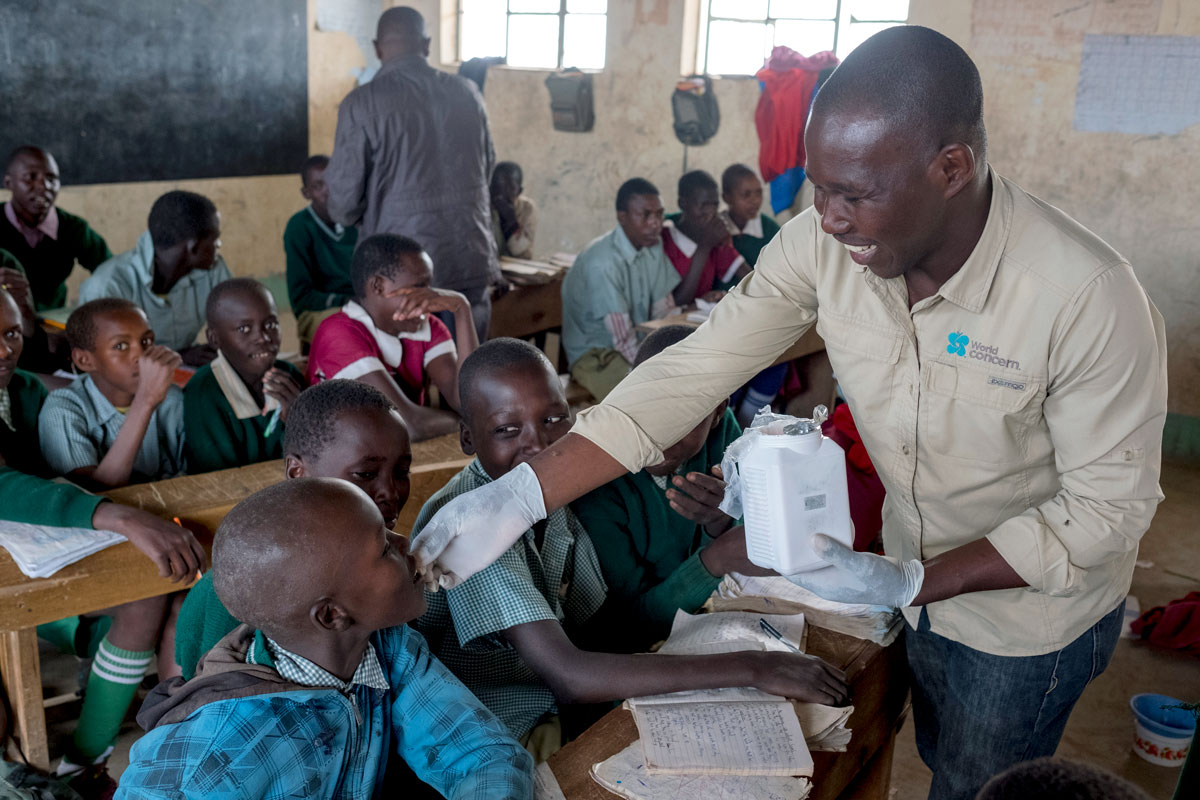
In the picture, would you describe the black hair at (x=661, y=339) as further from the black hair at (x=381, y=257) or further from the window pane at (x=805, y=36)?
the window pane at (x=805, y=36)

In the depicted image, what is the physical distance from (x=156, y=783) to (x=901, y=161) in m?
1.12

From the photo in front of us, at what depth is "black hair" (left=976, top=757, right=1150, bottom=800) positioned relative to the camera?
795mm

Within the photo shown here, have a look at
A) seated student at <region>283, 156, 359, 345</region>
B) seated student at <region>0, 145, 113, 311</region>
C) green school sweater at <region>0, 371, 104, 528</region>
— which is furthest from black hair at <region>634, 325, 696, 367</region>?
seated student at <region>0, 145, 113, 311</region>

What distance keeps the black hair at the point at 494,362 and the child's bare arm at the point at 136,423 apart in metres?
0.93

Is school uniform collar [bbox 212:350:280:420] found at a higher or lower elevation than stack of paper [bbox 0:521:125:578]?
higher

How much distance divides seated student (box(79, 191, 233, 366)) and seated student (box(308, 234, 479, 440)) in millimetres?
705

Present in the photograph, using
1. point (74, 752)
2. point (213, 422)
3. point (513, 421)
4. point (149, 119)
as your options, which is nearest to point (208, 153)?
point (149, 119)

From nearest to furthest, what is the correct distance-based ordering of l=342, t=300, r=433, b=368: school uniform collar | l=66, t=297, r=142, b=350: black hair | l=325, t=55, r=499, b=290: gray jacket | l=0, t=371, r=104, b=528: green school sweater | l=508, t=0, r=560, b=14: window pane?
1. l=0, t=371, r=104, b=528: green school sweater
2. l=66, t=297, r=142, b=350: black hair
3. l=342, t=300, r=433, b=368: school uniform collar
4. l=325, t=55, r=499, b=290: gray jacket
5. l=508, t=0, r=560, b=14: window pane

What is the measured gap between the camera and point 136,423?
2.35 metres

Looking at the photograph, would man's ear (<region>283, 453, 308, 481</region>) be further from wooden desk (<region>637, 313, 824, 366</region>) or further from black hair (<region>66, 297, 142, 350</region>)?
wooden desk (<region>637, 313, 824, 366</region>)

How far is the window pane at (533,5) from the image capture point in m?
6.90

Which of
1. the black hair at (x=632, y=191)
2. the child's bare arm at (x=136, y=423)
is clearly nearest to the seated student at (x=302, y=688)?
the child's bare arm at (x=136, y=423)

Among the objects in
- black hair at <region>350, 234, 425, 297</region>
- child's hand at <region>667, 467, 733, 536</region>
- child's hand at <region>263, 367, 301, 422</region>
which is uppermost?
black hair at <region>350, 234, 425, 297</region>

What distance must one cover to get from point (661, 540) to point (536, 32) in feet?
19.2
